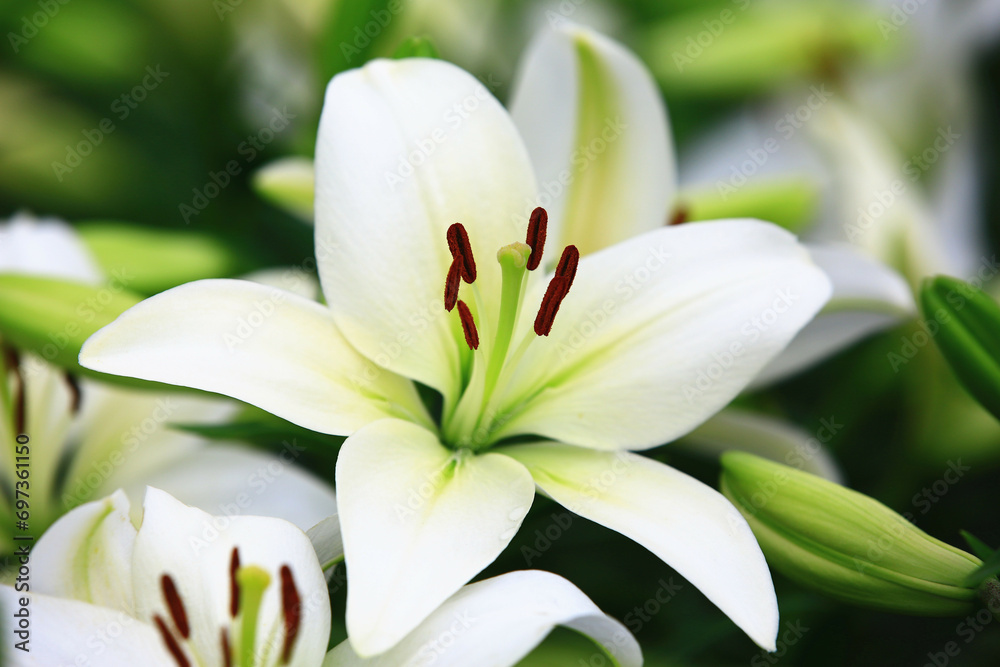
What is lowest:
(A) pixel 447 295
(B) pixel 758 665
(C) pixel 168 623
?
(B) pixel 758 665

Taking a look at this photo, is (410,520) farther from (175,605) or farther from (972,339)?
(972,339)

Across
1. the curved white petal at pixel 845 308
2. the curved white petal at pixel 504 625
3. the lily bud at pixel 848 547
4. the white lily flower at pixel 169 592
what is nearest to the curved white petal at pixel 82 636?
the white lily flower at pixel 169 592

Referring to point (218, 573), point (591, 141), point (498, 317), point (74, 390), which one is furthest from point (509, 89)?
point (218, 573)

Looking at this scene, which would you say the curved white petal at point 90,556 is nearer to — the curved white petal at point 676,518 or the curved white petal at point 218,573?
the curved white petal at point 218,573

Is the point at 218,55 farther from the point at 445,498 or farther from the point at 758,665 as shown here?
the point at 758,665

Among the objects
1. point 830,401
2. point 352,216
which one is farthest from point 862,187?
point 352,216

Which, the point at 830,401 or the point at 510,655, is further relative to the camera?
the point at 830,401
